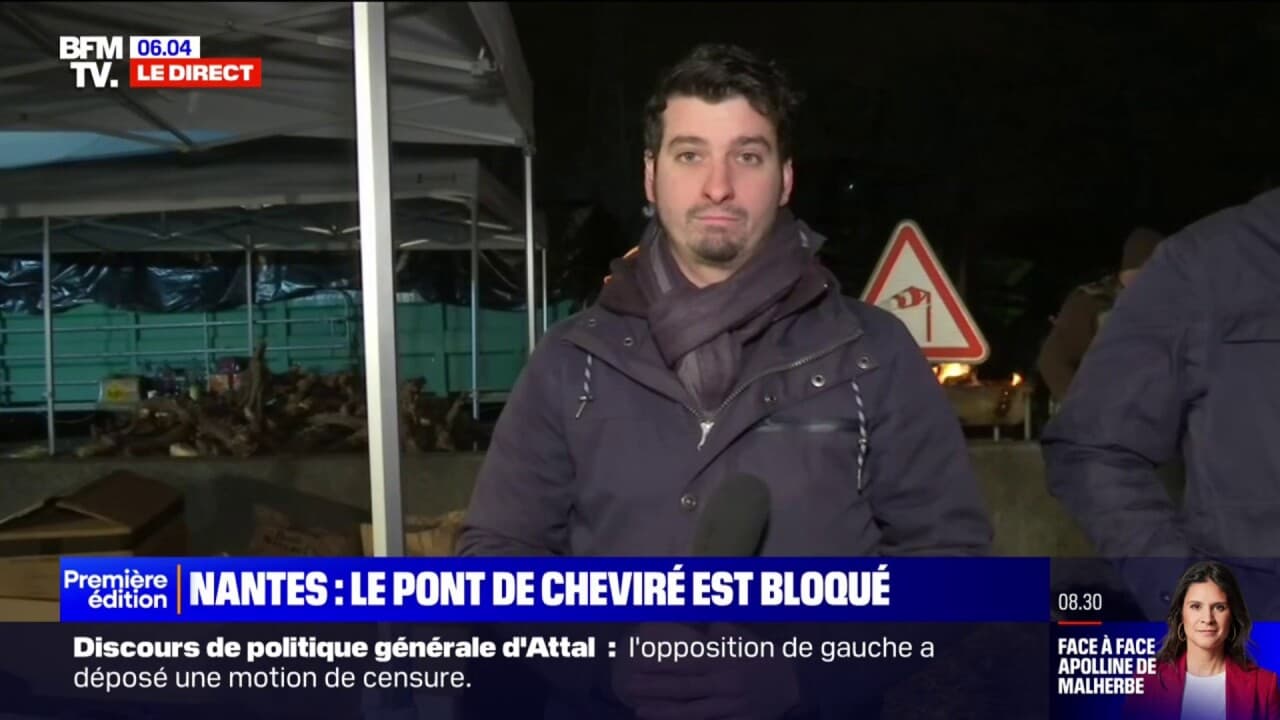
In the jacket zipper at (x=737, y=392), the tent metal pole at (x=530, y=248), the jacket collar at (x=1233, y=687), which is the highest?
the tent metal pole at (x=530, y=248)

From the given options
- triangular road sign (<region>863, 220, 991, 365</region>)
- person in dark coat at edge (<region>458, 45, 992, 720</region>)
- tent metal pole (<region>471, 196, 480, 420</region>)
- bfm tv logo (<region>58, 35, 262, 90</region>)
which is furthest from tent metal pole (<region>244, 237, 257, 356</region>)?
triangular road sign (<region>863, 220, 991, 365</region>)

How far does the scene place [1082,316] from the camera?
7.33 feet

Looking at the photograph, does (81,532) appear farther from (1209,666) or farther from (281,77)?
(1209,666)

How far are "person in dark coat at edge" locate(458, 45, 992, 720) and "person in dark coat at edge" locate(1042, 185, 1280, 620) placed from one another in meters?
0.21

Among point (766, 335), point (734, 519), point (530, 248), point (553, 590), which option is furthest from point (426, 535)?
point (766, 335)

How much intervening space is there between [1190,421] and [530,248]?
1.04m

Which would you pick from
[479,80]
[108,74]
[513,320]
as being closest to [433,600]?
[513,320]

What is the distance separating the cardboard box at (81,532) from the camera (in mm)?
2055

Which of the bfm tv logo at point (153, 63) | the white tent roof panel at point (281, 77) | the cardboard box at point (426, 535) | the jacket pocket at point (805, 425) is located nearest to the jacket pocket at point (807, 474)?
the jacket pocket at point (805, 425)

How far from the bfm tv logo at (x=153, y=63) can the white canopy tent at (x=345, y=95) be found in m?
0.01

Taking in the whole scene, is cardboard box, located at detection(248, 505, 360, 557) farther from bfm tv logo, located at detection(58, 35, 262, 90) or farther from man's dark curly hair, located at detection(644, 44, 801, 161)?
man's dark curly hair, located at detection(644, 44, 801, 161)

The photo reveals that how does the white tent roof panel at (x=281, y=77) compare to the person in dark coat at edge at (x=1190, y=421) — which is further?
the white tent roof panel at (x=281, y=77)

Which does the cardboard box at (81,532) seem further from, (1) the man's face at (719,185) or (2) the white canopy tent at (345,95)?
(1) the man's face at (719,185)

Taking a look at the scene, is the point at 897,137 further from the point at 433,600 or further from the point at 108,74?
the point at 108,74
